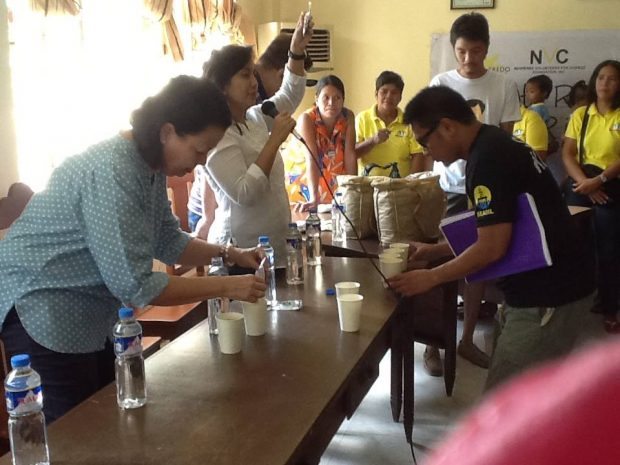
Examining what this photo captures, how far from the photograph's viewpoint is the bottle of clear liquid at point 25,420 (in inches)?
44.3

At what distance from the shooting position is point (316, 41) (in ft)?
16.9

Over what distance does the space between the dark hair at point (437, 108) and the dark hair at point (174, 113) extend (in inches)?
26.5

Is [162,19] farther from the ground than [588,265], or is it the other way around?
[162,19]

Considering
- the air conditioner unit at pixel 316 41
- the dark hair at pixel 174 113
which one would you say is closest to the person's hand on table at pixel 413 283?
the dark hair at pixel 174 113

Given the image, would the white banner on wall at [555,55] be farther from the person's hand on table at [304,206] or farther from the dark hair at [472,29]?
the person's hand on table at [304,206]

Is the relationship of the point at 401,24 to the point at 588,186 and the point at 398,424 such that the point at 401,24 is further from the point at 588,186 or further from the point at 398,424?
the point at 398,424

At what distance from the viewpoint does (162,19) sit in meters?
3.56

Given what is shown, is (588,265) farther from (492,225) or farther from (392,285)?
(392,285)

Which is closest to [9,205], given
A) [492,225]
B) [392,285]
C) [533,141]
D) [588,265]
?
[392,285]

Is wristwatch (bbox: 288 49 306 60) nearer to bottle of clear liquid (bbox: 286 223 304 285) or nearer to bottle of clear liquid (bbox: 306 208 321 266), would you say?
bottle of clear liquid (bbox: 306 208 321 266)

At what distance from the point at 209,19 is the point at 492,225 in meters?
2.93

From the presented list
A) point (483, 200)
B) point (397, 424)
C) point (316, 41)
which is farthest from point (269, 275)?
point (316, 41)

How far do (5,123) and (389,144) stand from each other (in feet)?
6.68

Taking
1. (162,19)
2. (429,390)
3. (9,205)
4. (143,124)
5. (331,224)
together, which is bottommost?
(429,390)
